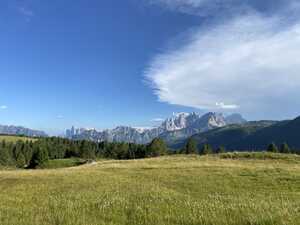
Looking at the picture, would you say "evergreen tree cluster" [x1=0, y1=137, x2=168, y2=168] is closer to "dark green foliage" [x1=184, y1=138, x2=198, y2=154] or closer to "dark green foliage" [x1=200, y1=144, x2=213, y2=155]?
"dark green foliage" [x1=184, y1=138, x2=198, y2=154]

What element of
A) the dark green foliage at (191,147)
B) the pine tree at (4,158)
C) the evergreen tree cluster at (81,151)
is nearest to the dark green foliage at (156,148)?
the evergreen tree cluster at (81,151)

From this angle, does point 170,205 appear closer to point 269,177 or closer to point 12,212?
point 12,212

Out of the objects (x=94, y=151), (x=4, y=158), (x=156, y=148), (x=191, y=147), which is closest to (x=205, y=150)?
→ (x=191, y=147)

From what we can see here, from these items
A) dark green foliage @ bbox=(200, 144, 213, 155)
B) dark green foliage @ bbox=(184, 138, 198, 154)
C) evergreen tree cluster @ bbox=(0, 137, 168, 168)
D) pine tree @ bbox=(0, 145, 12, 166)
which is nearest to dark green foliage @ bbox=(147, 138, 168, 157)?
evergreen tree cluster @ bbox=(0, 137, 168, 168)

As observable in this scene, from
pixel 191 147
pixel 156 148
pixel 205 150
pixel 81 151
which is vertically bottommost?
pixel 205 150

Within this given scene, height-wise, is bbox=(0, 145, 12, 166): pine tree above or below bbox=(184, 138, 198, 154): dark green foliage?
below

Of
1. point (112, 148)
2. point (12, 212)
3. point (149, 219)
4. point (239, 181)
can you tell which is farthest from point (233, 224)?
point (112, 148)

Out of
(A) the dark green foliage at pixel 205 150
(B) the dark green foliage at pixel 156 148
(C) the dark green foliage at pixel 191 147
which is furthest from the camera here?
(B) the dark green foliage at pixel 156 148

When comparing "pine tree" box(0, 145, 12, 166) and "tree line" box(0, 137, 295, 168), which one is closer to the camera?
"tree line" box(0, 137, 295, 168)

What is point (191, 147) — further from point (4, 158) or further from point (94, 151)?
point (4, 158)

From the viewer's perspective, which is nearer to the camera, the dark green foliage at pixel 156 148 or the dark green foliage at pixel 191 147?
the dark green foliage at pixel 191 147

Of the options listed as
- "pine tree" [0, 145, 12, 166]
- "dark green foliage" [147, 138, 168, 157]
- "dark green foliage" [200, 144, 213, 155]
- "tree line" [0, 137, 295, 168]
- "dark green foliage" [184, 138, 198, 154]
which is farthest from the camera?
"pine tree" [0, 145, 12, 166]

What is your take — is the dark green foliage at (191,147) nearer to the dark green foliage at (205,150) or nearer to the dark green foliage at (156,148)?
the dark green foliage at (205,150)

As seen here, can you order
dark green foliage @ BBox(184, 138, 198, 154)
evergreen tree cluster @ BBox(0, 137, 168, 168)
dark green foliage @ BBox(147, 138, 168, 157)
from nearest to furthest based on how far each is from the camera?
dark green foliage @ BBox(184, 138, 198, 154) < dark green foliage @ BBox(147, 138, 168, 157) < evergreen tree cluster @ BBox(0, 137, 168, 168)
